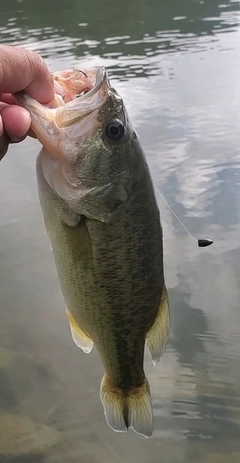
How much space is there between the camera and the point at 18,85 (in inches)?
55.8

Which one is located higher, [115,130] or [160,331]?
[115,130]

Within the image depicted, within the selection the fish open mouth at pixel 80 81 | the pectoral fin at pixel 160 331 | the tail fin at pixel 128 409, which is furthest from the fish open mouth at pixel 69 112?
the tail fin at pixel 128 409

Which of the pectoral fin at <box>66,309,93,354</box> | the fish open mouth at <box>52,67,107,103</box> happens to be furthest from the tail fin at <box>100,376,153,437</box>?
the fish open mouth at <box>52,67,107,103</box>

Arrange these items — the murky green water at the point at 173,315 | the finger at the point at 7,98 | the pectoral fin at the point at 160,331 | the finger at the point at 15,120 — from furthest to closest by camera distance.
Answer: the murky green water at the point at 173,315 → the pectoral fin at the point at 160,331 → the finger at the point at 7,98 → the finger at the point at 15,120

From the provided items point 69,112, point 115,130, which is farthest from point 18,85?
point 115,130

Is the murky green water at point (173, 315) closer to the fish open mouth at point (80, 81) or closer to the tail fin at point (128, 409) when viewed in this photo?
the tail fin at point (128, 409)

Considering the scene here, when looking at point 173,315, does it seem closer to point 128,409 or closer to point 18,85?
point 128,409

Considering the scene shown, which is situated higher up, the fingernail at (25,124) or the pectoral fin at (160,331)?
the fingernail at (25,124)

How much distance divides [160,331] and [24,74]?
88 cm

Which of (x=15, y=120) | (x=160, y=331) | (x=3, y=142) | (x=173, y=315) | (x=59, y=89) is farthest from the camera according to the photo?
(x=173, y=315)

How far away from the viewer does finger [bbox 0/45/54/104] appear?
1366 mm

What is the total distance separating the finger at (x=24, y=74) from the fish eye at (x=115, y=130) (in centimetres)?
19

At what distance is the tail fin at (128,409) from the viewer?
1.84 meters

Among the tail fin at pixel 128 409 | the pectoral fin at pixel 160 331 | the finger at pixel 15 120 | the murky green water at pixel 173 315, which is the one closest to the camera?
the finger at pixel 15 120
